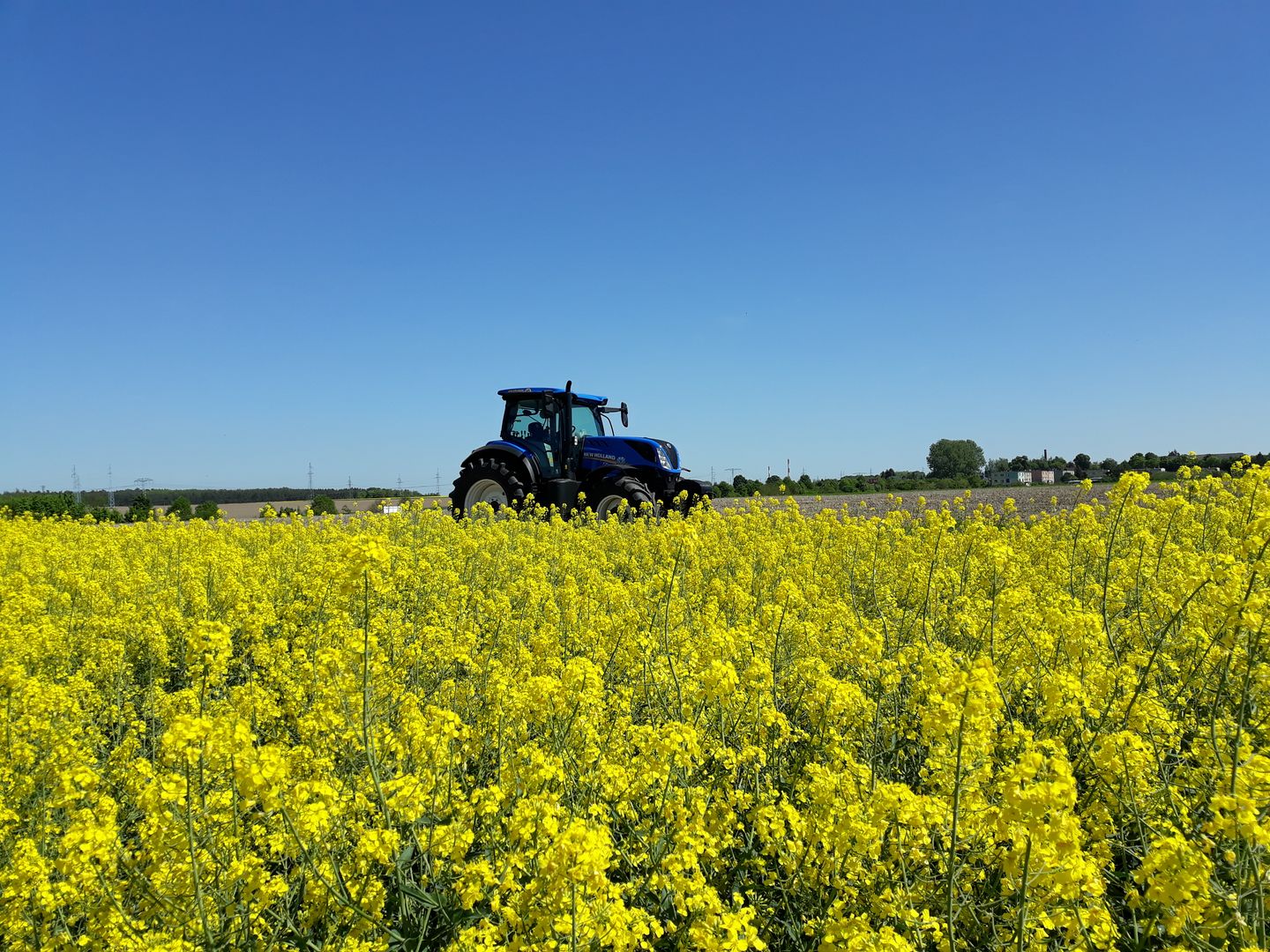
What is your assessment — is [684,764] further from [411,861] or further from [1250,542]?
[1250,542]

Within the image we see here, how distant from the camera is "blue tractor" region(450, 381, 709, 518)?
12828 millimetres

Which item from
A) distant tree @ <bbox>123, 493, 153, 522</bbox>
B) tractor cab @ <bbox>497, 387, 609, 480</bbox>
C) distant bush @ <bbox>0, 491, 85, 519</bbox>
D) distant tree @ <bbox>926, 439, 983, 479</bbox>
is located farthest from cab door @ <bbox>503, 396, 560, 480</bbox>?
distant tree @ <bbox>926, 439, 983, 479</bbox>

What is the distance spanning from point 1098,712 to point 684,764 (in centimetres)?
206

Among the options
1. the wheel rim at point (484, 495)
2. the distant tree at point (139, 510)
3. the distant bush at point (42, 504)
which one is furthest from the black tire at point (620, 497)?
the distant bush at point (42, 504)

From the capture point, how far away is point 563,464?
516 inches

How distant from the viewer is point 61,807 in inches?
130

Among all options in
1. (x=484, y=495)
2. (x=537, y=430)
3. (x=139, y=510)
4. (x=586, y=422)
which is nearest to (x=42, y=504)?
(x=139, y=510)

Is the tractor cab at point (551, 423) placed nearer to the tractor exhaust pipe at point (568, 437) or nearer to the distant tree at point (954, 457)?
the tractor exhaust pipe at point (568, 437)

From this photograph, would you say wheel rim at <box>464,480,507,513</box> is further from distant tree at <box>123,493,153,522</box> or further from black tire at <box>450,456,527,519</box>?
distant tree at <box>123,493,153,522</box>

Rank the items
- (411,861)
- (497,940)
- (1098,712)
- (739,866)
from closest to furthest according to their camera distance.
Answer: (497,940)
(411,861)
(739,866)
(1098,712)

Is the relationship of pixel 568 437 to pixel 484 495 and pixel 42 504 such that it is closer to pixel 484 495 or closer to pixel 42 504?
pixel 484 495

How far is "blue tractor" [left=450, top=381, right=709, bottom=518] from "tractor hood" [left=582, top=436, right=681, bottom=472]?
0.06 ft

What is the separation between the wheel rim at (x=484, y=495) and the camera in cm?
1355

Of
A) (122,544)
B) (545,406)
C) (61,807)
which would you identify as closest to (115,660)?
(61,807)
